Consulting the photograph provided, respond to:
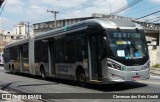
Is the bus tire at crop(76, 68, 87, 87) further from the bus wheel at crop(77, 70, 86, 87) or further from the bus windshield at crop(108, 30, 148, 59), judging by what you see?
the bus windshield at crop(108, 30, 148, 59)

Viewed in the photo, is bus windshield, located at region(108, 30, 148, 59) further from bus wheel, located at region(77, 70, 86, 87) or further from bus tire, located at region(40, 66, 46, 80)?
bus tire, located at region(40, 66, 46, 80)

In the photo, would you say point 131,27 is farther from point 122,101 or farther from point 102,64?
point 122,101

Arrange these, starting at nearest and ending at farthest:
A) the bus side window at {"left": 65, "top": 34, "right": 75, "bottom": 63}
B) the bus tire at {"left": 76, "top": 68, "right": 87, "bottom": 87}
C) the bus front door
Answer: the bus front door → the bus tire at {"left": 76, "top": 68, "right": 87, "bottom": 87} → the bus side window at {"left": 65, "top": 34, "right": 75, "bottom": 63}

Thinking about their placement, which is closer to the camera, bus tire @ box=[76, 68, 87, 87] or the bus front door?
the bus front door

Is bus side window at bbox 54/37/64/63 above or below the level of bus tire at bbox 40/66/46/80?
above

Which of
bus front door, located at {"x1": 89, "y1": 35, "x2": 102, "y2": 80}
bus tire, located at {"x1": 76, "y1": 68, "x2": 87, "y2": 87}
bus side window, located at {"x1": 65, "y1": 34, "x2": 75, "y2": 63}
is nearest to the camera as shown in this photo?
bus front door, located at {"x1": 89, "y1": 35, "x2": 102, "y2": 80}

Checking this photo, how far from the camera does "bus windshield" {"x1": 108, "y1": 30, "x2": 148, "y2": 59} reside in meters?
14.6

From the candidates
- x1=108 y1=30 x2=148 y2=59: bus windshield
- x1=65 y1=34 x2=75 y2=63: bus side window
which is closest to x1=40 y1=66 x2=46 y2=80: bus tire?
x1=65 y1=34 x2=75 y2=63: bus side window

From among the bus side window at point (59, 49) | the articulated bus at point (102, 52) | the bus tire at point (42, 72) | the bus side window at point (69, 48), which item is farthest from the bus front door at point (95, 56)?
the bus tire at point (42, 72)

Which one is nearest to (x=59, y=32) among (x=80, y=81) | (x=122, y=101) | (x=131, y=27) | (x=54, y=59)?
(x=54, y=59)

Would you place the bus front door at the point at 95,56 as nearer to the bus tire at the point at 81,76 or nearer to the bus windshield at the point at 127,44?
the bus windshield at the point at 127,44

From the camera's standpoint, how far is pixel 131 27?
15539mm

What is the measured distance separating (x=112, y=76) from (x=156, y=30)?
52.6m

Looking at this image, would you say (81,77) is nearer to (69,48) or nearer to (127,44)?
(69,48)
